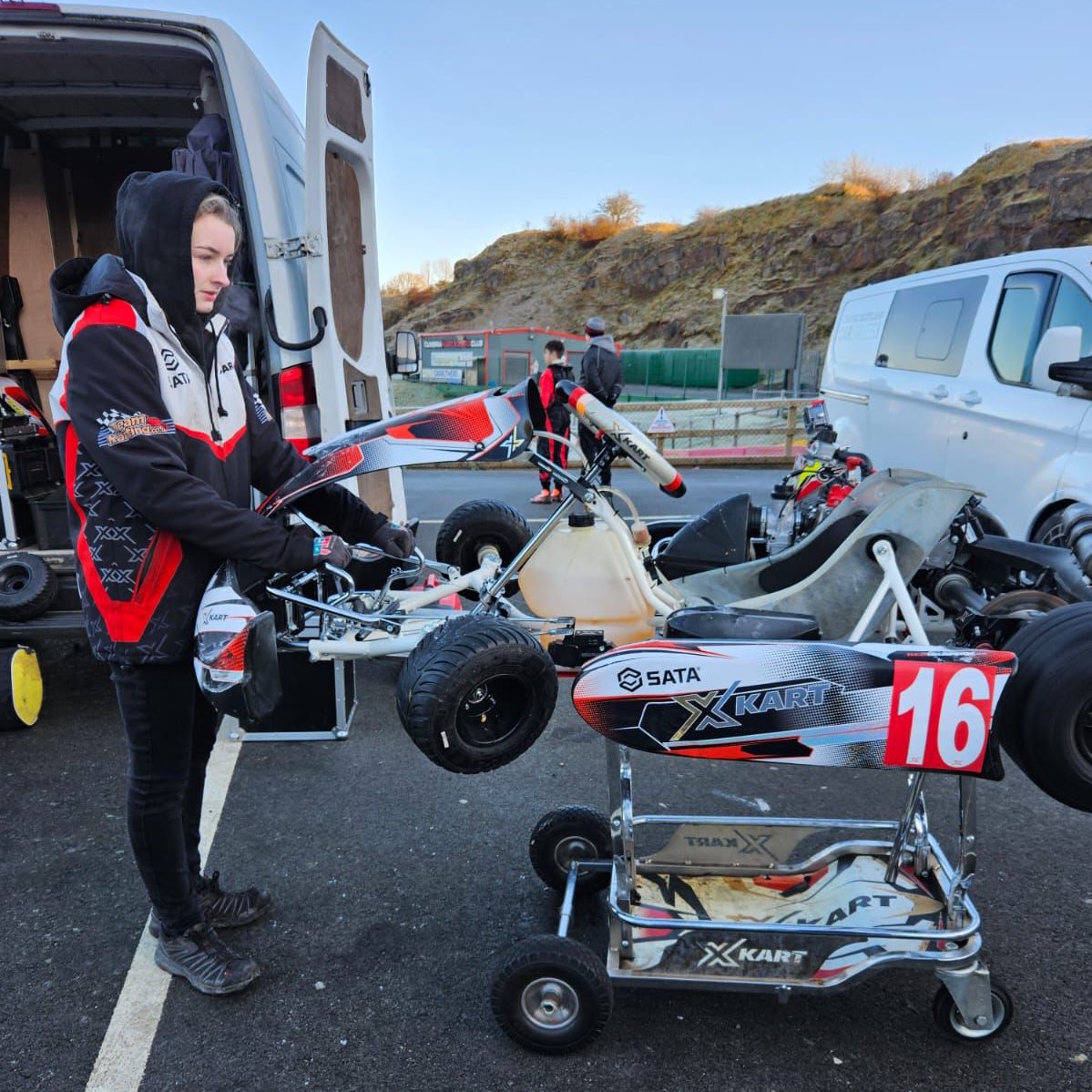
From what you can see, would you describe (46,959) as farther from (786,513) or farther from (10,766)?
(786,513)

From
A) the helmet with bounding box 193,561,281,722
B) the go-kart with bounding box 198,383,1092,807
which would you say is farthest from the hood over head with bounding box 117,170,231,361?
the helmet with bounding box 193,561,281,722

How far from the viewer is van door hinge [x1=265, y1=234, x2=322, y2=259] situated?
331cm

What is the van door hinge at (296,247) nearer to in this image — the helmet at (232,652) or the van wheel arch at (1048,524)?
A: the helmet at (232,652)

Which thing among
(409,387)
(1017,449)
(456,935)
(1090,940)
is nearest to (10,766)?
(456,935)

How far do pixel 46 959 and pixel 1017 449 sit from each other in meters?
5.48

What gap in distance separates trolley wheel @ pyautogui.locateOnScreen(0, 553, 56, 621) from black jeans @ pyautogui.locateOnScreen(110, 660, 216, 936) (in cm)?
179

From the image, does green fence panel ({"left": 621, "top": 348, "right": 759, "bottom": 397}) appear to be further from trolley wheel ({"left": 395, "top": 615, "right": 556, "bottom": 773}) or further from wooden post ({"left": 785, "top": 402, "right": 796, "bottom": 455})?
trolley wheel ({"left": 395, "top": 615, "right": 556, "bottom": 773})

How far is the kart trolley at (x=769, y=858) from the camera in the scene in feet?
5.57

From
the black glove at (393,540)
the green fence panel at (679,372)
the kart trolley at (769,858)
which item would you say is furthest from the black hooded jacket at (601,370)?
the green fence panel at (679,372)

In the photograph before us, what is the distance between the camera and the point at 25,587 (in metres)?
3.52

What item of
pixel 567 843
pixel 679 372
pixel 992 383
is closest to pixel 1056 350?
pixel 992 383

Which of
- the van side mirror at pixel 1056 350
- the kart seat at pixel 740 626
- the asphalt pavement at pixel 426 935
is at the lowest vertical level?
the asphalt pavement at pixel 426 935

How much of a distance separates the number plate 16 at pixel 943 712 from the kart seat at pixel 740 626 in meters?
0.31

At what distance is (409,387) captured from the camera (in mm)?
25438
